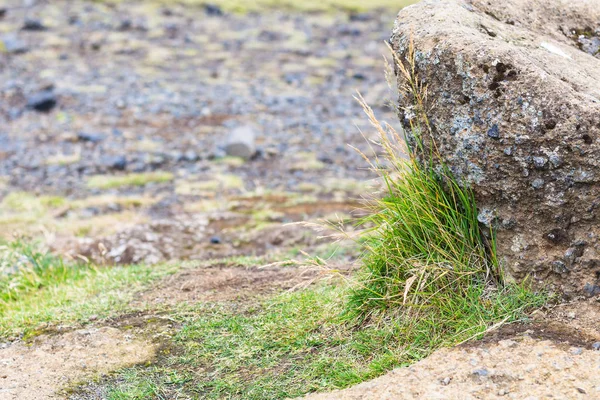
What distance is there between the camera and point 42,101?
2038cm

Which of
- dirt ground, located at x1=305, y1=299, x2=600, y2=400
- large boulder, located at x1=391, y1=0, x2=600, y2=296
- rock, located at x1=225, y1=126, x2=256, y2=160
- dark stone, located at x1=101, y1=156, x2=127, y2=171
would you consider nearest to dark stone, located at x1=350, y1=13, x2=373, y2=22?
rock, located at x1=225, y1=126, x2=256, y2=160

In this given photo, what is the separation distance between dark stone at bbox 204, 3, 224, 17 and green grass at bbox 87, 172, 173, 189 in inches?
829

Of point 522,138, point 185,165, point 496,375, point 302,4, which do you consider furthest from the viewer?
point 302,4

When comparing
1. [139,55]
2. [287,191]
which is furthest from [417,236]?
[139,55]

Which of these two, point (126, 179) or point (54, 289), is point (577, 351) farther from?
point (126, 179)

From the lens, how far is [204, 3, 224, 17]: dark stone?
1390 inches

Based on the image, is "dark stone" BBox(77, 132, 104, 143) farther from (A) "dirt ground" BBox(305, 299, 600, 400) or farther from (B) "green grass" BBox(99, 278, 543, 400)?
(A) "dirt ground" BBox(305, 299, 600, 400)

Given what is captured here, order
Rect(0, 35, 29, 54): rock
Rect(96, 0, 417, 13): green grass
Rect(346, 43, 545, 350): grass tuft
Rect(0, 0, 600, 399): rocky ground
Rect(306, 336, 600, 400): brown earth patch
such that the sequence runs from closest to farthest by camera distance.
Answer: Rect(306, 336, 600, 400): brown earth patch, Rect(0, 0, 600, 399): rocky ground, Rect(346, 43, 545, 350): grass tuft, Rect(0, 35, 29, 54): rock, Rect(96, 0, 417, 13): green grass

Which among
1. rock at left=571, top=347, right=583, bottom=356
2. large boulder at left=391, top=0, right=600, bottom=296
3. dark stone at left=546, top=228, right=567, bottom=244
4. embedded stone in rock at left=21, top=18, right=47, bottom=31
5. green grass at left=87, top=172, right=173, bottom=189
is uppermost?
large boulder at left=391, top=0, right=600, bottom=296

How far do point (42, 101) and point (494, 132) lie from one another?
18.1 m

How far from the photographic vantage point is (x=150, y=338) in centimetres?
622

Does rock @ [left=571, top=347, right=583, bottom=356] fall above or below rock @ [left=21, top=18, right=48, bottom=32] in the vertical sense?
above

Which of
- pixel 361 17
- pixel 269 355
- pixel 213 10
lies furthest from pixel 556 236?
pixel 361 17

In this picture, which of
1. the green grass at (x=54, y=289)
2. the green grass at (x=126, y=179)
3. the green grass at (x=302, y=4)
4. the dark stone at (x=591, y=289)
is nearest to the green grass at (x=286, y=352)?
the dark stone at (x=591, y=289)
